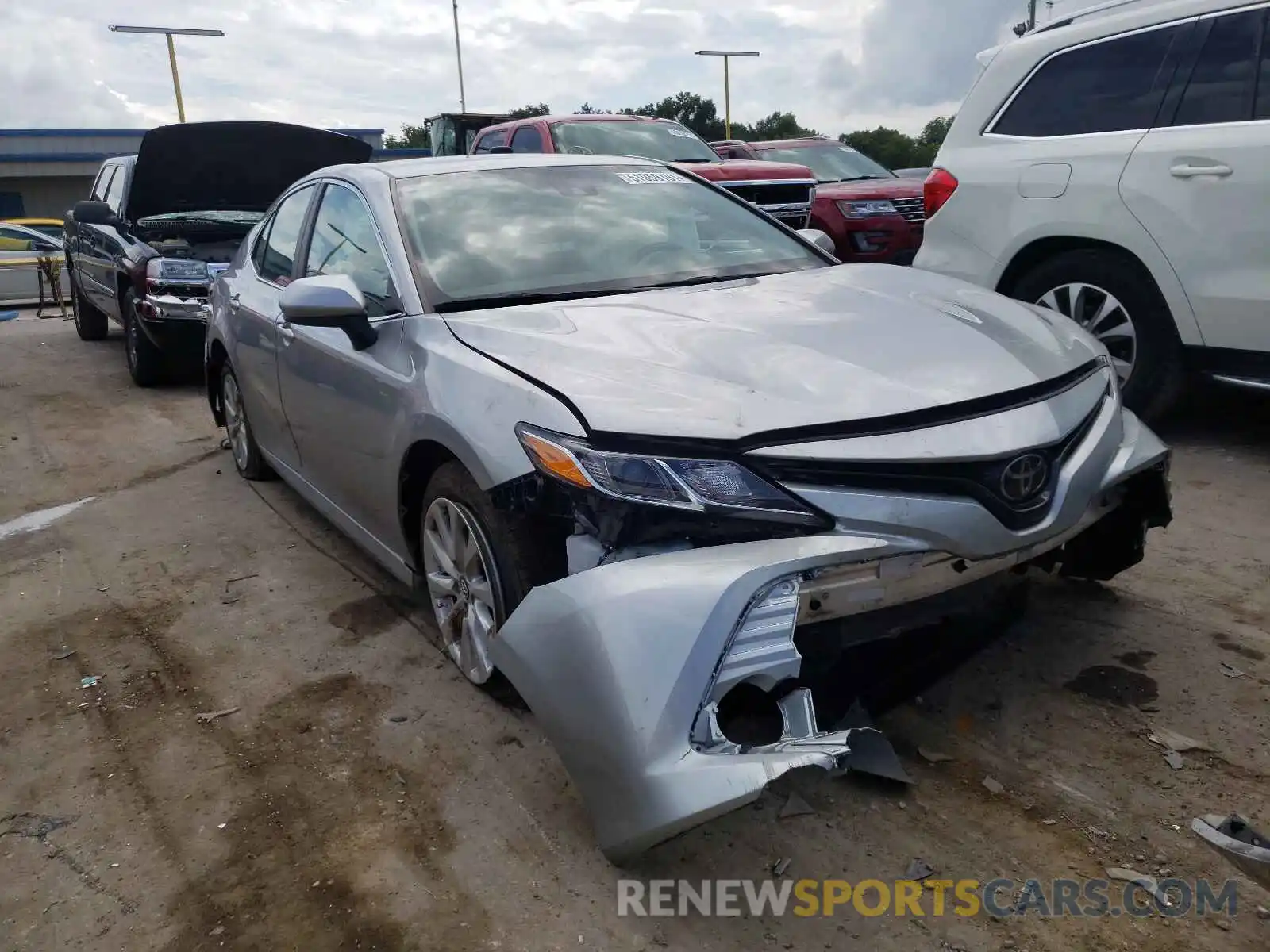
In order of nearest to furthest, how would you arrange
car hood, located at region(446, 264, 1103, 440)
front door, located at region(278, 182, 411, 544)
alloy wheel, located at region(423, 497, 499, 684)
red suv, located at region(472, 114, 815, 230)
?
car hood, located at region(446, 264, 1103, 440)
alloy wheel, located at region(423, 497, 499, 684)
front door, located at region(278, 182, 411, 544)
red suv, located at region(472, 114, 815, 230)

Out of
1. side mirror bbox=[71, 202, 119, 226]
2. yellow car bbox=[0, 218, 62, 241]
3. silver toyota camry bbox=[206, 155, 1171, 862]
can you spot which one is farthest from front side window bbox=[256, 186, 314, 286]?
yellow car bbox=[0, 218, 62, 241]

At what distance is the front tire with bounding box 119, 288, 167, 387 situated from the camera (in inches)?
330

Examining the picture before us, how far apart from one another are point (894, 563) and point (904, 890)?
70 centimetres

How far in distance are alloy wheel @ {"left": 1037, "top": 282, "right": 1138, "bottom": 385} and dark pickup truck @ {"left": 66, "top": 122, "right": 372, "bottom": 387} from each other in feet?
19.7

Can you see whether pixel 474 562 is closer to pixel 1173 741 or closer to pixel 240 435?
pixel 1173 741

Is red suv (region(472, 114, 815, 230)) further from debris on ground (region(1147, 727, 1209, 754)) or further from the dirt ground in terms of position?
debris on ground (region(1147, 727, 1209, 754))

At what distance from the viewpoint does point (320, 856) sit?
97.9 inches

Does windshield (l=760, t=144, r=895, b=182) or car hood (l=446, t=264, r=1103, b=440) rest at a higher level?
windshield (l=760, t=144, r=895, b=182)

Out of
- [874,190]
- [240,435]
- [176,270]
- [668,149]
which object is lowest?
[240,435]

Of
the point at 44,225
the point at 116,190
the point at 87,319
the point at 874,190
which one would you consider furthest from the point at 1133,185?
the point at 44,225

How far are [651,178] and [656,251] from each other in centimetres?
63

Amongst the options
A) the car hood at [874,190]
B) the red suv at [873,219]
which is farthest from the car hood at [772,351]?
the car hood at [874,190]

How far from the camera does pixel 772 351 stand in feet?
8.74

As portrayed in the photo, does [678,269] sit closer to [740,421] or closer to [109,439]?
[740,421]
